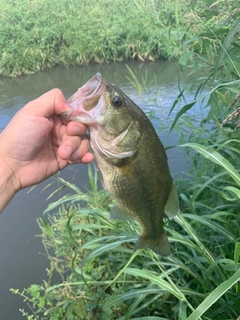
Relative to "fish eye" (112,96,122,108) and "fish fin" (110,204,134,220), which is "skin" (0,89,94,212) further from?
"fish fin" (110,204,134,220)

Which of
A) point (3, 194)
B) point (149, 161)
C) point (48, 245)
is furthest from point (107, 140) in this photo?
point (48, 245)

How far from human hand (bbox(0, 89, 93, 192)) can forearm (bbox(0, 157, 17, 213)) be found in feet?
0.04

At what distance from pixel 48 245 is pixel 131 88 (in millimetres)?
4889

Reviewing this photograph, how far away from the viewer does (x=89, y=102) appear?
1356mm

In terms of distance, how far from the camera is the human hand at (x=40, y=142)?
1.61 m

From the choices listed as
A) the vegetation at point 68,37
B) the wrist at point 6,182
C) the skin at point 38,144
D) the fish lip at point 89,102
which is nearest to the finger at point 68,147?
the skin at point 38,144

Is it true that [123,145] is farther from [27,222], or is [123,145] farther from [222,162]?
[27,222]

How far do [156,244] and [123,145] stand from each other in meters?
0.46

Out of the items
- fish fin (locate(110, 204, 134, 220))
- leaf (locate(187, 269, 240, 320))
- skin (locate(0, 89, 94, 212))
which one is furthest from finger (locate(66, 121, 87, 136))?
leaf (locate(187, 269, 240, 320))

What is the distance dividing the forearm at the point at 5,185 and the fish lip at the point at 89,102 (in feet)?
2.16

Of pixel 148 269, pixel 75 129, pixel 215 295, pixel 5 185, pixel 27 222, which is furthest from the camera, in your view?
pixel 27 222

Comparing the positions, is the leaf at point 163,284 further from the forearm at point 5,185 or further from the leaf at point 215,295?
the forearm at point 5,185

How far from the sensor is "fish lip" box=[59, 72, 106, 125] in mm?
1350

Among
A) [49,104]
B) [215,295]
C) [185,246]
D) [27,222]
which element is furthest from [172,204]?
[27,222]
